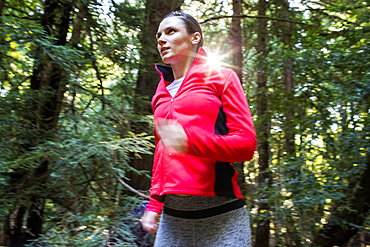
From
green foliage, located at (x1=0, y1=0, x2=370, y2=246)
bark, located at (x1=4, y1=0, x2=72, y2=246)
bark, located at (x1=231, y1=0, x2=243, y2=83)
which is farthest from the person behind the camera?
bark, located at (x1=231, y1=0, x2=243, y2=83)

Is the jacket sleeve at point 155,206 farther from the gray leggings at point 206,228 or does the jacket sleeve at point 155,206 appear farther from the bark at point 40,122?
the bark at point 40,122

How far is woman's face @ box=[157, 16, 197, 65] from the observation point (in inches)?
61.4

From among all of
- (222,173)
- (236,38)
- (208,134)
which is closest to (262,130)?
(236,38)

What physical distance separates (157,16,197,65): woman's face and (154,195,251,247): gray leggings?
0.72 m

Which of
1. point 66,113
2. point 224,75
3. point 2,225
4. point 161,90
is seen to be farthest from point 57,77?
point 224,75

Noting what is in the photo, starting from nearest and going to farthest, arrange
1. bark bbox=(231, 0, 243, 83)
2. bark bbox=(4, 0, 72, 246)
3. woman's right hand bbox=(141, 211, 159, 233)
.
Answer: woman's right hand bbox=(141, 211, 159, 233) → bark bbox=(4, 0, 72, 246) → bark bbox=(231, 0, 243, 83)

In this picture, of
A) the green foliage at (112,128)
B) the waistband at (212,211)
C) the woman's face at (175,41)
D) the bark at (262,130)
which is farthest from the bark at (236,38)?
the waistband at (212,211)

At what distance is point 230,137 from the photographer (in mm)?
1252

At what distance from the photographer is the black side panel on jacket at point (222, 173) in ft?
4.38

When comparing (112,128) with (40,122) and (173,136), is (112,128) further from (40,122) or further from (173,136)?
(173,136)

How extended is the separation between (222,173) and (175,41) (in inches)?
28.3

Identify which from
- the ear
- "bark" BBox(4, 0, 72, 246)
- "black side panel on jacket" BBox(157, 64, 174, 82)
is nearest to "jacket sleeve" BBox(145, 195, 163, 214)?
"black side panel on jacket" BBox(157, 64, 174, 82)

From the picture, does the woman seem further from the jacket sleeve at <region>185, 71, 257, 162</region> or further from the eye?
the eye

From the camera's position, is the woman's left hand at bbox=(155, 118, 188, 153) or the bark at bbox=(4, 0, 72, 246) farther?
the bark at bbox=(4, 0, 72, 246)
